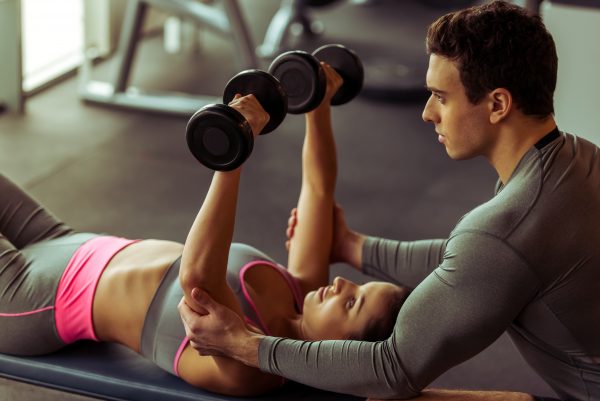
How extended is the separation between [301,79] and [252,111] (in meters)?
0.31

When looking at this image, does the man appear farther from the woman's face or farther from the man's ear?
the woman's face

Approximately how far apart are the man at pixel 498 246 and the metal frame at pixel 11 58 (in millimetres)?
2774

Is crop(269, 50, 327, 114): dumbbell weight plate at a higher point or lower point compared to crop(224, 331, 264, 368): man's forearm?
higher

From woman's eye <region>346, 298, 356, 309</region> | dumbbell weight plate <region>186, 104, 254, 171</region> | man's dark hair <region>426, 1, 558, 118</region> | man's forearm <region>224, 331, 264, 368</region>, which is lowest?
man's forearm <region>224, 331, 264, 368</region>

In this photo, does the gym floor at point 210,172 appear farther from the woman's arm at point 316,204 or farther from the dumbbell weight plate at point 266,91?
the dumbbell weight plate at point 266,91

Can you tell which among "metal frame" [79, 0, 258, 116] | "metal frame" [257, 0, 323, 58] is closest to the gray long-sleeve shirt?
"metal frame" [79, 0, 258, 116]

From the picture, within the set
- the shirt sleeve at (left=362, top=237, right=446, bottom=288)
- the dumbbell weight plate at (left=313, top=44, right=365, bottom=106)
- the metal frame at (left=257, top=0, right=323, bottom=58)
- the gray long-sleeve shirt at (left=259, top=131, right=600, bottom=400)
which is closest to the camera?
the gray long-sleeve shirt at (left=259, top=131, right=600, bottom=400)

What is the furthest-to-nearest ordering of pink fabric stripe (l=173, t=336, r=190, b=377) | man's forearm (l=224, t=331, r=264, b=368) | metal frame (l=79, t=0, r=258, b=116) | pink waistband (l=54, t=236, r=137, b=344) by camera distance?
metal frame (l=79, t=0, r=258, b=116)
pink waistband (l=54, t=236, r=137, b=344)
pink fabric stripe (l=173, t=336, r=190, b=377)
man's forearm (l=224, t=331, r=264, b=368)

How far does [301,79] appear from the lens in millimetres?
1982

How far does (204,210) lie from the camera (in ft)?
5.52

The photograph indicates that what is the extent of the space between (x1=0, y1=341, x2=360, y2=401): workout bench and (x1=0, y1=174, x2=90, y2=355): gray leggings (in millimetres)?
42

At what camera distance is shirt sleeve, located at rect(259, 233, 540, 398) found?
1.50 meters

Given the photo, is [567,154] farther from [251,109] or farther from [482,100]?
[251,109]

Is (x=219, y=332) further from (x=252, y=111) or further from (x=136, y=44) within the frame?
(x=136, y=44)
